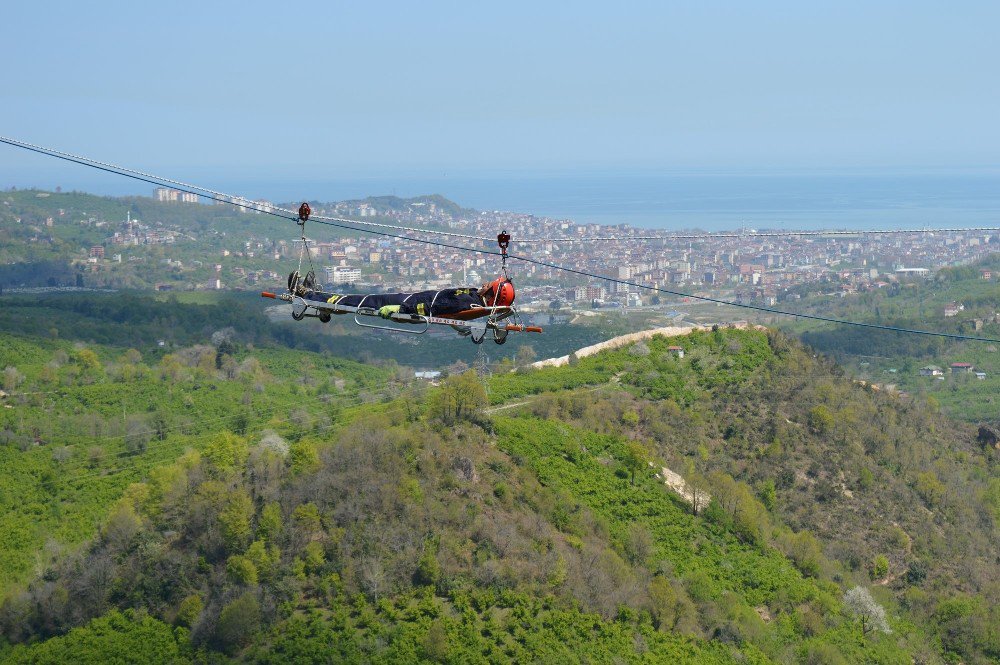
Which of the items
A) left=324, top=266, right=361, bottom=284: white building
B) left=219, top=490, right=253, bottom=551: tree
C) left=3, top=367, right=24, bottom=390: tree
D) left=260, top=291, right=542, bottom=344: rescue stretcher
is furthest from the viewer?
left=324, top=266, right=361, bottom=284: white building

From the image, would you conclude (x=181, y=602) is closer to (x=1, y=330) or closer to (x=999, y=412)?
(x=1, y=330)

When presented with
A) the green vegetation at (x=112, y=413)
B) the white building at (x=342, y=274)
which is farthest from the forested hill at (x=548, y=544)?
the white building at (x=342, y=274)

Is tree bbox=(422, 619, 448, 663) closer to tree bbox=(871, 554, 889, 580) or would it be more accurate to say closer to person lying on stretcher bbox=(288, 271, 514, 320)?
person lying on stretcher bbox=(288, 271, 514, 320)

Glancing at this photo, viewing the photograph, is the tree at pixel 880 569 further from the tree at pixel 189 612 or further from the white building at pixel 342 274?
the white building at pixel 342 274

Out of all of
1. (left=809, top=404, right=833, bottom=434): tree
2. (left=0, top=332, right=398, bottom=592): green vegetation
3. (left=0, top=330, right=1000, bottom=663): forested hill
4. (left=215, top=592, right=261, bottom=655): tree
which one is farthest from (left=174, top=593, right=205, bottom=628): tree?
(left=809, top=404, right=833, bottom=434): tree

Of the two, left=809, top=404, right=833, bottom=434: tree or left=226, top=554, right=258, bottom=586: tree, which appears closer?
left=226, top=554, right=258, bottom=586: tree

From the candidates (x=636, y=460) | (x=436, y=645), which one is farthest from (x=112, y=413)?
(x=436, y=645)

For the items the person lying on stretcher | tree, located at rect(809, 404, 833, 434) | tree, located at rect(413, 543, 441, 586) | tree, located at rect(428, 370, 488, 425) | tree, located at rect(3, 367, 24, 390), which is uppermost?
the person lying on stretcher
